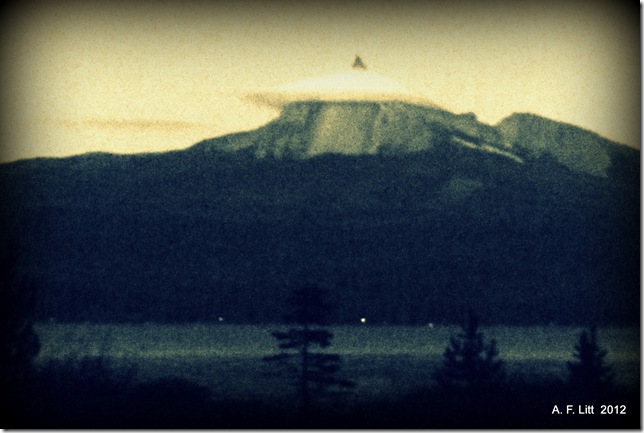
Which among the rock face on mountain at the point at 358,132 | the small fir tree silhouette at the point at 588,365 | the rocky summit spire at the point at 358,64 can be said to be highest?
the rocky summit spire at the point at 358,64

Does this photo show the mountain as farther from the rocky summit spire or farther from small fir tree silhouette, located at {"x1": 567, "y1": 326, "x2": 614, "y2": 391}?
the rocky summit spire

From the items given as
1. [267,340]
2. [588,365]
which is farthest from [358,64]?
[588,365]

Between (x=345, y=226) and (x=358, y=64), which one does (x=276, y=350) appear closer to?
(x=345, y=226)

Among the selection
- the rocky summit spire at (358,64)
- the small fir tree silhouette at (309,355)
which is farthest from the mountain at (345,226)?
the rocky summit spire at (358,64)

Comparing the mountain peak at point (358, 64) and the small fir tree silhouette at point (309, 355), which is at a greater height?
the mountain peak at point (358, 64)

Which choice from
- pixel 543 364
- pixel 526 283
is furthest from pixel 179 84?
pixel 543 364

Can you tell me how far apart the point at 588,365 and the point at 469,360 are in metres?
0.63

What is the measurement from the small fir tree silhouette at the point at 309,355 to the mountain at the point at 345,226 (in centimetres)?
11

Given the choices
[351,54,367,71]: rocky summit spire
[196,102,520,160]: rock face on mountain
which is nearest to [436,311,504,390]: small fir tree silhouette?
[196,102,520,160]: rock face on mountain

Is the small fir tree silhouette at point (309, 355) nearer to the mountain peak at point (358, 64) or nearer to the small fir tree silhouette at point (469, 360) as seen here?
the small fir tree silhouette at point (469, 360)

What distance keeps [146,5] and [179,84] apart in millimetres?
461

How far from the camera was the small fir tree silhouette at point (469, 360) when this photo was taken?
15.3ft

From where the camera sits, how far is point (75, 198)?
15.5ft

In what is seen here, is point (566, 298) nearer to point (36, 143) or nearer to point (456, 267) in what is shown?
point (456, 267)
